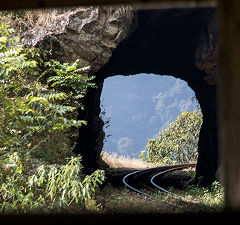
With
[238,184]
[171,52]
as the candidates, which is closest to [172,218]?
[238,184]

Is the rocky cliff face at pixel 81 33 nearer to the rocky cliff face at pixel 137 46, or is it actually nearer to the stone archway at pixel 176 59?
the rocky cliff face at pixel 137 46

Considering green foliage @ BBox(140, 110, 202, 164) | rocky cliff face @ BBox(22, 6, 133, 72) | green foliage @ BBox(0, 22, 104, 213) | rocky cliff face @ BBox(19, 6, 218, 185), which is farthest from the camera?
green foliage @ BBox(140, 110, 202, 164)

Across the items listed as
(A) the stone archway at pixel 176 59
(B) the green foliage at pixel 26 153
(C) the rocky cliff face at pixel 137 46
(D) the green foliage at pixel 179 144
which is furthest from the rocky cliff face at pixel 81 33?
(D) the green foliage at pixel 179 144

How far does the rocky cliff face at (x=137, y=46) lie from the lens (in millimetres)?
10070

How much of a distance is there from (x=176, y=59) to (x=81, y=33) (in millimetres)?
6725

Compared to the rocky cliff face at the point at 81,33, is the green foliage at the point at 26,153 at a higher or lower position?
lower

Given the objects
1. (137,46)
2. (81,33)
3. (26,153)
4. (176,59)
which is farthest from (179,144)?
(26,153)

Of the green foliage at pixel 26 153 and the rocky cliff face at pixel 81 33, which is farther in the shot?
the rocky cliff face at pixel 81 33

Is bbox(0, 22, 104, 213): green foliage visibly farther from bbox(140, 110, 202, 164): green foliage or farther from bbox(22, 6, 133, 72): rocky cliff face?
bbox(140, 110, 202, 164): green foliage

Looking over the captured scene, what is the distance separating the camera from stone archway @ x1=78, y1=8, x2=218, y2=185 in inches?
517

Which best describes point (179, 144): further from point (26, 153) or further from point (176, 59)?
point (26, 153)

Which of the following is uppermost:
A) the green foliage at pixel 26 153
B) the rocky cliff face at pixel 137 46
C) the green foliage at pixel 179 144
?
the rocky cliff face at pixel 137 46

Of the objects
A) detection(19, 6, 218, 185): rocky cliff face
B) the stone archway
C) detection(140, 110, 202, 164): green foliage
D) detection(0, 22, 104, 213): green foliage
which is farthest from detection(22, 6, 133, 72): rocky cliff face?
detection(140, 110, 202, 164): green foliage

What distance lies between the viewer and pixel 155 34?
47.0 ft
